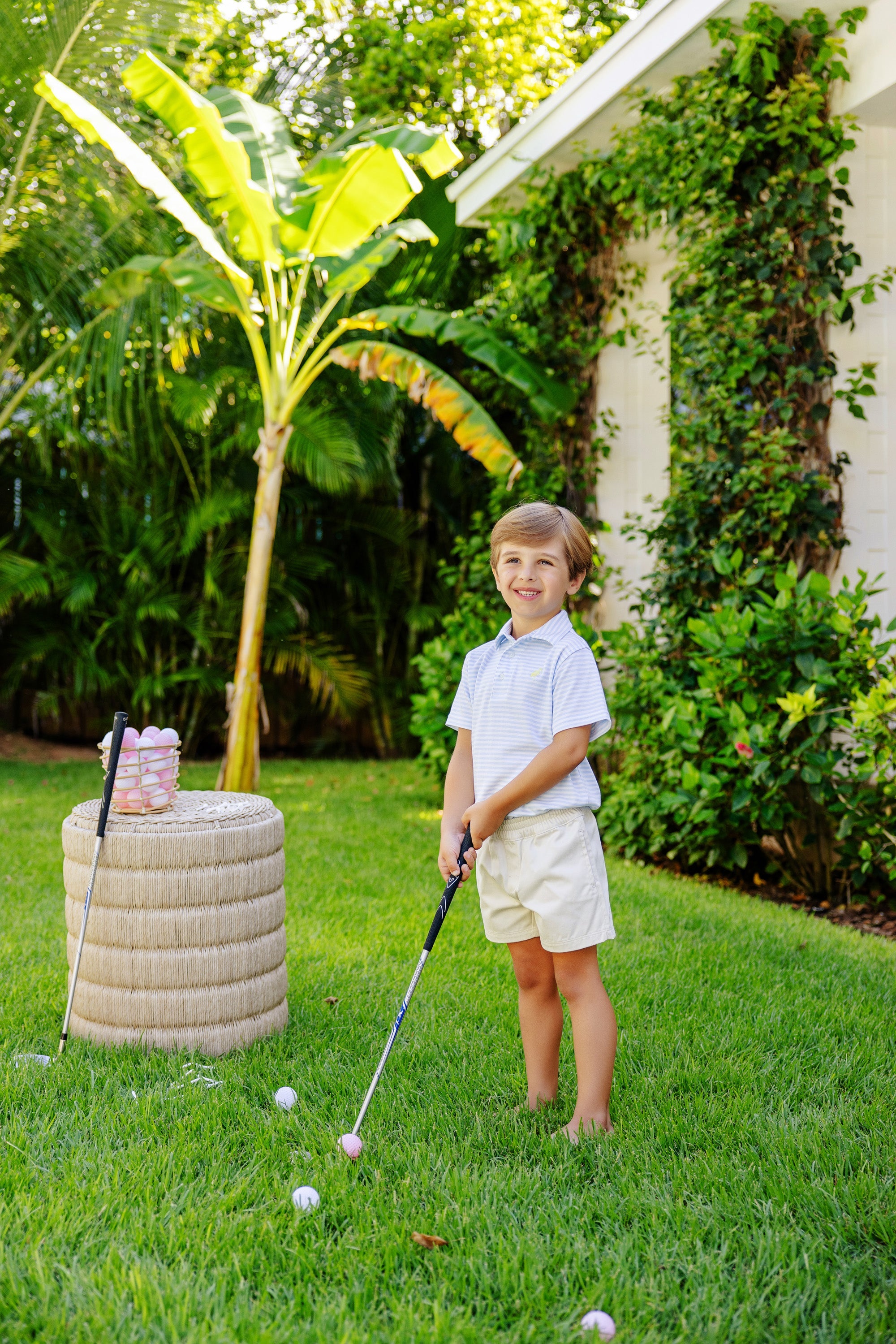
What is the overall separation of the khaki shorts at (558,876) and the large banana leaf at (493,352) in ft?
14.8

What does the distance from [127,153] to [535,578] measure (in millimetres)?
4610

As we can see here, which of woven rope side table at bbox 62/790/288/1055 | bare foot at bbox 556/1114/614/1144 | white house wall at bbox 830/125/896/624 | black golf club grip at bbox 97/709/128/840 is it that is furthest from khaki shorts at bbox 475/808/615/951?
white house wall at bbox 830/125/896/624

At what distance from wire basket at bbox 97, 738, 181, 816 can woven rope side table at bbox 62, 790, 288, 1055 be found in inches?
2.5

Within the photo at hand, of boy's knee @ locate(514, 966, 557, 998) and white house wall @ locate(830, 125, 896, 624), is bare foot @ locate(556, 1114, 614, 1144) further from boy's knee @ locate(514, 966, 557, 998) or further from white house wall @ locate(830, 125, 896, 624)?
white house wall @ locate(830, 125, 896, 624)

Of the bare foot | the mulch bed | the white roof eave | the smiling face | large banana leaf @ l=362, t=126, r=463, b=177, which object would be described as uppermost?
the white roof eave

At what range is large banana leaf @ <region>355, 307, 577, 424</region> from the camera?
657 centimetres

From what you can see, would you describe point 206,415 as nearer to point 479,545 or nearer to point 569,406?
point 479,545

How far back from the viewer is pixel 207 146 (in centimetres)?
567

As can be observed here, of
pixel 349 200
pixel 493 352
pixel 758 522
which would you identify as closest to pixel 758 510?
pixel 758 522

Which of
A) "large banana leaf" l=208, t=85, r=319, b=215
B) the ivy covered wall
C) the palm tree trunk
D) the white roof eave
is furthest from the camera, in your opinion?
the palm tree trunk

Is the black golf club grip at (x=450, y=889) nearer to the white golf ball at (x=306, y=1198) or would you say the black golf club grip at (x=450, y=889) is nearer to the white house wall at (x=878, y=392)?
the white golf ball at (x=306, y=1198)

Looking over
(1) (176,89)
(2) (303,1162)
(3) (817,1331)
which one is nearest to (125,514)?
(1) (176,89)

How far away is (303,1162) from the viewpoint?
2.35m

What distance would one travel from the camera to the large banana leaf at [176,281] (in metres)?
6.41
